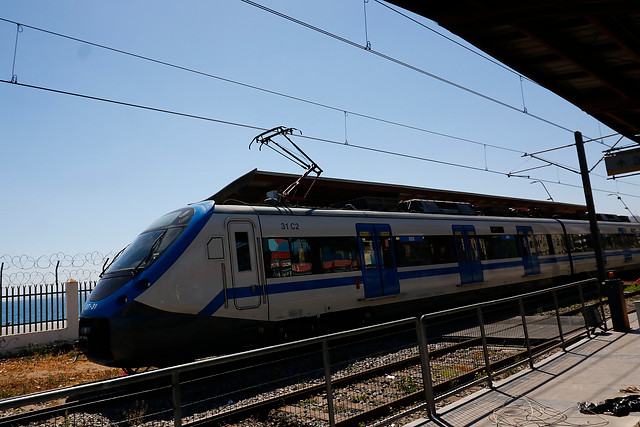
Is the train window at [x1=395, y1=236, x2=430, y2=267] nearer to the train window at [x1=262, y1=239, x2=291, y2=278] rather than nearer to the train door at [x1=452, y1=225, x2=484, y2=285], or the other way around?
the train door at [x1=452, y1=225, x2=484, y2=285]

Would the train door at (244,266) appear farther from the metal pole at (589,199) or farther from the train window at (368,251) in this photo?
the metal pole at (589,199)

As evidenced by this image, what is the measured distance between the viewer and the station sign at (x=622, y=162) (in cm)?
1313

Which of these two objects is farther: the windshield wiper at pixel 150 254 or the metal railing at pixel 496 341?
the windshield wiper at pixel 150 254

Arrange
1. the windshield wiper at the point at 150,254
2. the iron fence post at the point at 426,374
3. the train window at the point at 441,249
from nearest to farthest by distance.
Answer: the iron fence post at the point at 426,374, the windshield wiper at the point at 150,254, the train window at the point at 441,249

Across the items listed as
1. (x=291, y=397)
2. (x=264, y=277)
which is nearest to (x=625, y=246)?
(x=264, y=277)

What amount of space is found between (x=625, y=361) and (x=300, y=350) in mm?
6310

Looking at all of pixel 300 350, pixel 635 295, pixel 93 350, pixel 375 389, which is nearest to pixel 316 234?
pixel 300 350

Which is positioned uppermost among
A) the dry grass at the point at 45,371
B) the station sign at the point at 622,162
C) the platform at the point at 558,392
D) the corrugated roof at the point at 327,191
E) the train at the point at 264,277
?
the corrugated roof at the point at 327,191

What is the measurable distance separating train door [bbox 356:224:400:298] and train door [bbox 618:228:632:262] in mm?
18664

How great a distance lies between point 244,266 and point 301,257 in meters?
1.50

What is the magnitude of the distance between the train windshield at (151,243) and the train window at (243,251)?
3.47 feet

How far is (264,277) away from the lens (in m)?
9.54

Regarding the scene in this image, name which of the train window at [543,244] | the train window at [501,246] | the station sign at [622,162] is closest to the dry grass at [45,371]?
the train window at [501,246]

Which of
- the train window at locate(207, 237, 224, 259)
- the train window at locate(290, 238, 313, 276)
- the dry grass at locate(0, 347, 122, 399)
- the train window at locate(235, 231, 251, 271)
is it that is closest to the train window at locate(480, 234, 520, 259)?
the train window at locate(290, 238, 313, 276)
